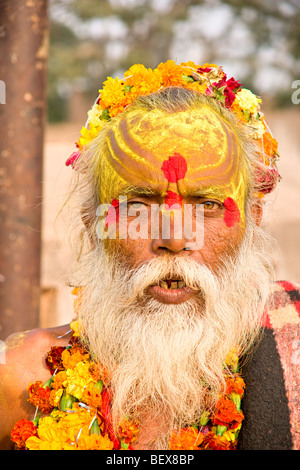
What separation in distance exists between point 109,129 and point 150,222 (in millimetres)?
678

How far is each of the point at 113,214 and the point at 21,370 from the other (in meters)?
0.97

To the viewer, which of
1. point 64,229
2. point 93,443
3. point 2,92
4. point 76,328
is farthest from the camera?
point 2,92

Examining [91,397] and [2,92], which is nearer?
[91,397]

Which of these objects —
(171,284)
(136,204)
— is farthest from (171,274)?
(136,204)

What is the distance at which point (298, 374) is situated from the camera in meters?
2.71

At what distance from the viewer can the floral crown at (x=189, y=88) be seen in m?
3.17

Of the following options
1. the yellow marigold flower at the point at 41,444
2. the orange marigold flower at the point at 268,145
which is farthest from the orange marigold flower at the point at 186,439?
the orange marigold flower at the point at 268,145

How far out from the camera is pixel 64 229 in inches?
145

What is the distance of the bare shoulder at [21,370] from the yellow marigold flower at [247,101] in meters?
1.64

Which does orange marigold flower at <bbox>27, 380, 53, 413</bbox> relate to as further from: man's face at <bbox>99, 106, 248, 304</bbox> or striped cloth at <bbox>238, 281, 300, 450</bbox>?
striped cloth at <bbox>238, 281, 300, 450</bbox>

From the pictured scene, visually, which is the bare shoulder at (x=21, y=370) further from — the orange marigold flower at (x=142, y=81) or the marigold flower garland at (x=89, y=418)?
the orange marigold flower at (x=142, y=81)

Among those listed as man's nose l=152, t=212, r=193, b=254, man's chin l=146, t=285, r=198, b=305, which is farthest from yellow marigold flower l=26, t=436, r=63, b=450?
man's nose l=152, t=212, r=193, b=254

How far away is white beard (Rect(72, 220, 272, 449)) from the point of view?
2.78m

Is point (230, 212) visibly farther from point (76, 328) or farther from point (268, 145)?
point (76, 328)
